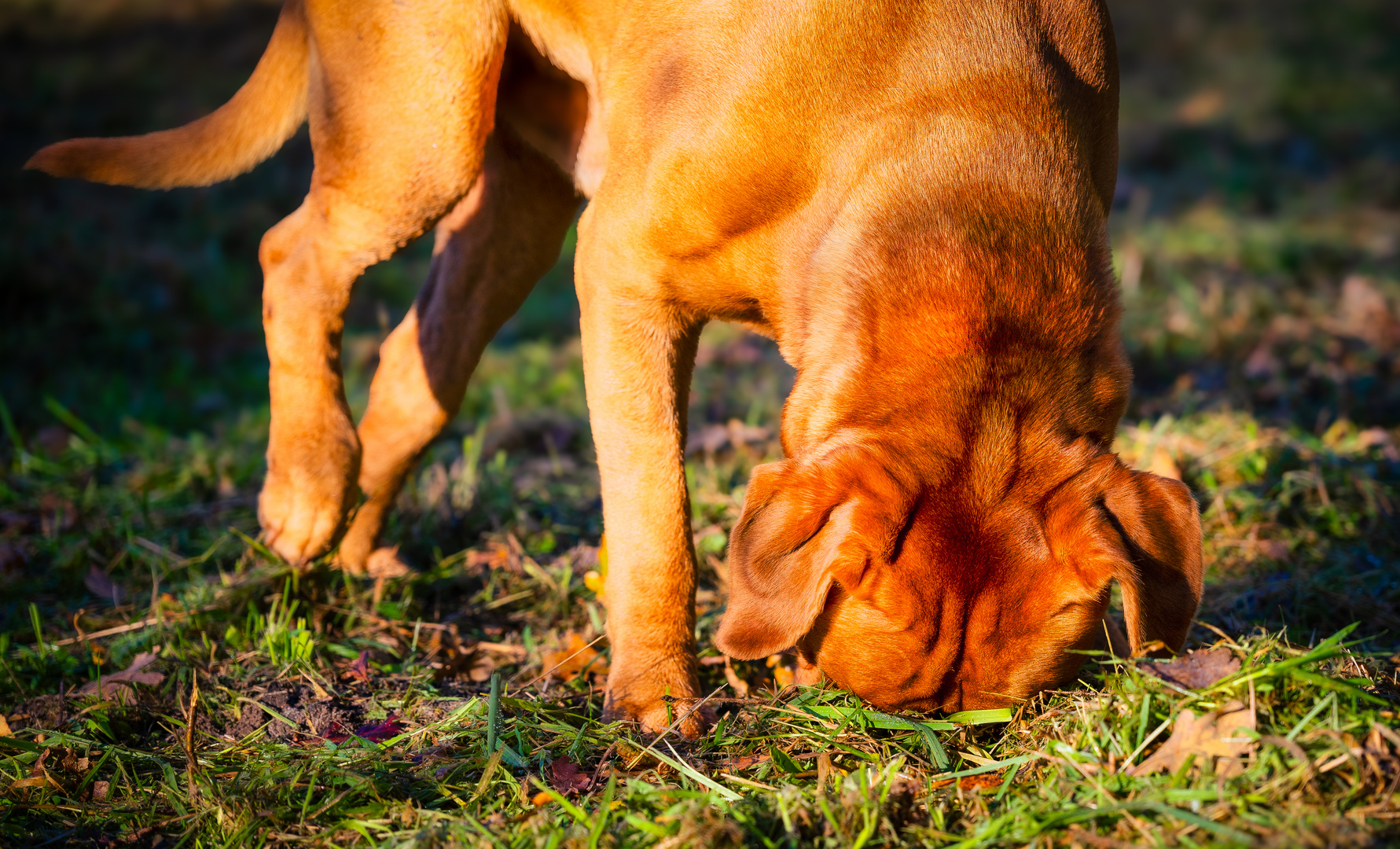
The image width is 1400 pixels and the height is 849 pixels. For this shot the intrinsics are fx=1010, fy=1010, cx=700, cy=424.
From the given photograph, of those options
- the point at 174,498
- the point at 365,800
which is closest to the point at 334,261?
the point at 174,498

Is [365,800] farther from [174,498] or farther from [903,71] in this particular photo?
[174,498]

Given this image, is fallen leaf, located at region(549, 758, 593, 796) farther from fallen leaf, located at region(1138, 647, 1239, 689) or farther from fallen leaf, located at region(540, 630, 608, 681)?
fallen leaf, located at region(1138, 647, 1239, 689)

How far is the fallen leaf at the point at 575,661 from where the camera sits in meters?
2.84

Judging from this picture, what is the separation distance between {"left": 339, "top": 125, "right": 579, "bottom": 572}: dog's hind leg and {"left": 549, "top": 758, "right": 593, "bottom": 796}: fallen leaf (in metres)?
1.51

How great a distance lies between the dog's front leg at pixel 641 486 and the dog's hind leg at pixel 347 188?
2.25 feet

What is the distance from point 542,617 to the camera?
129 inches

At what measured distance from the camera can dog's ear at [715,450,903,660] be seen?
211cm

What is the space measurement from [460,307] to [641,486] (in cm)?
131

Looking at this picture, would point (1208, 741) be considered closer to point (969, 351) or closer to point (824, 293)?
point (969, 351)

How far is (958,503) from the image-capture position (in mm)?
2152

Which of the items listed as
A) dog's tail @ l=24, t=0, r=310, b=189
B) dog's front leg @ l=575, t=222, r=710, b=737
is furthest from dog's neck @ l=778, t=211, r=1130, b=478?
dog's tail @ l=24, t=0, r=310, b=189

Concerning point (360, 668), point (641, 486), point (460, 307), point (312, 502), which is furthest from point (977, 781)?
point (460, 307)

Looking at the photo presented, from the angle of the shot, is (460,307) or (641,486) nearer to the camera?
(641,486)

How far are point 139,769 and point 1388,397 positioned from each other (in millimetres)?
5204
